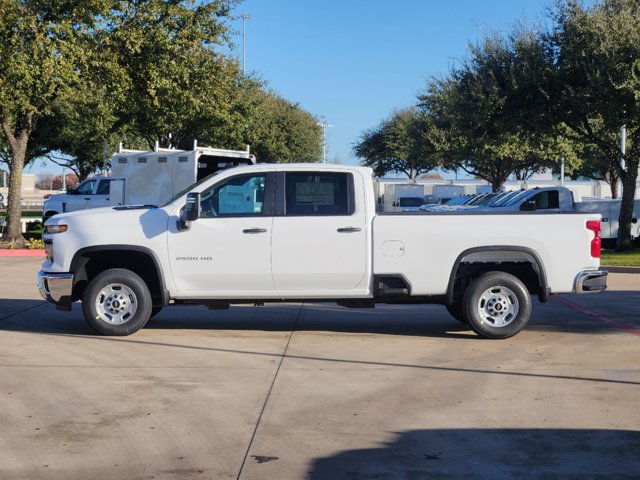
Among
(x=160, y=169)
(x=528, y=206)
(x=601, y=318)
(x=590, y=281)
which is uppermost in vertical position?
(x=160, y=169)

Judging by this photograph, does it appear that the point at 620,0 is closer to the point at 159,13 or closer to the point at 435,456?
the point at 159,13

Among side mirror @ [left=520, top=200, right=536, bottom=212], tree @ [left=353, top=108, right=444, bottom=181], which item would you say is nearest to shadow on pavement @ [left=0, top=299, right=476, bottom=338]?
side mirror @ [left=520, top=200, right=536, bottom=212]

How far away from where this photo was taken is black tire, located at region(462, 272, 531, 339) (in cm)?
1082

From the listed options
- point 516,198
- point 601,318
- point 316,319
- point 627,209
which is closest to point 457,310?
point 316,319

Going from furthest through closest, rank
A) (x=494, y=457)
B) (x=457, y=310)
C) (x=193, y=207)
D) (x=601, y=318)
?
1. (x=601, y=318)
2. (x=457, y=310)
3. (x=193, y=207)
4. (x=494, y=457)

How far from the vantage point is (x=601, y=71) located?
23.1m

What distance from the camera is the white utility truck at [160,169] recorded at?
2445 centimetres

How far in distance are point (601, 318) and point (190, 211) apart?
610cm

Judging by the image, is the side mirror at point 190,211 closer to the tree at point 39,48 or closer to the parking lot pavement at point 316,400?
the parking lot pavement at point 316,400

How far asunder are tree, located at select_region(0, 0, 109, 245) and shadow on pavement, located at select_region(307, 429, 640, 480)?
673 inches

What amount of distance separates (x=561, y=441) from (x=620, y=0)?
1969cm

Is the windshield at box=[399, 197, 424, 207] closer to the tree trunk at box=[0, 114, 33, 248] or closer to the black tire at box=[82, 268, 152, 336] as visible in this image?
the tree trunk at box=[0, 114, 33, 248]

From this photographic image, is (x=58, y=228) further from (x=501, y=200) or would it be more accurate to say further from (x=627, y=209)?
(x=501, y=200)

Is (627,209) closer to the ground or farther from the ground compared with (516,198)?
closer to the ground
